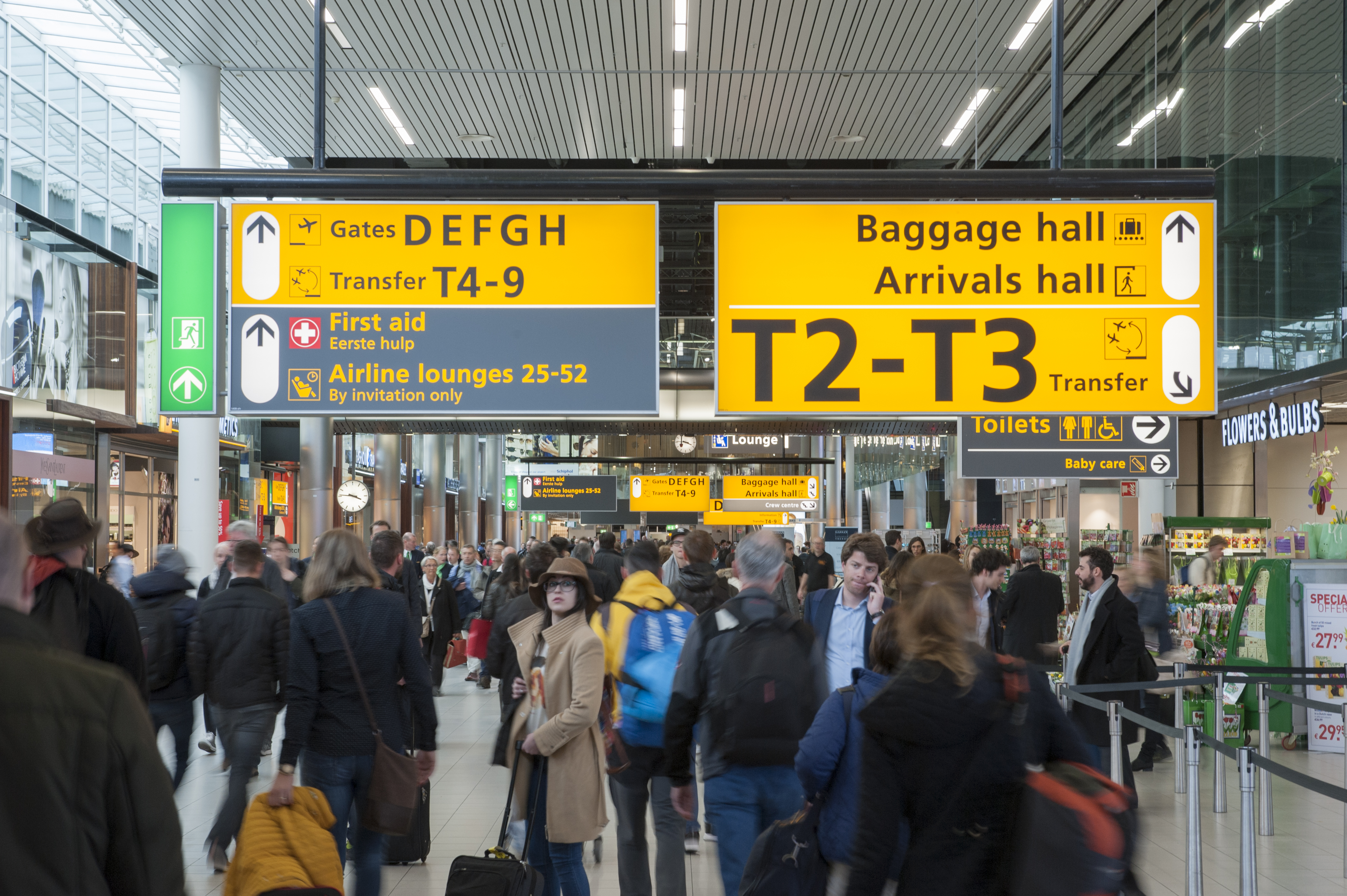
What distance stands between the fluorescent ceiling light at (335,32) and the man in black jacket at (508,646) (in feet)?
18.6

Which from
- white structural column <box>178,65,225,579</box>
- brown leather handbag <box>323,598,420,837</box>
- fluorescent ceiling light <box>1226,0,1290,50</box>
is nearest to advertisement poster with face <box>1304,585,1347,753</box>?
fluorescent ceiling light <box>1226,0,1290,50</box>

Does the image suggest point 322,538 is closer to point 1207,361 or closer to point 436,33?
point 1207,361

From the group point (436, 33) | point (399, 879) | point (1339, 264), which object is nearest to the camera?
point (399, 879)

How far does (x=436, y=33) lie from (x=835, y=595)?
7.60 metres

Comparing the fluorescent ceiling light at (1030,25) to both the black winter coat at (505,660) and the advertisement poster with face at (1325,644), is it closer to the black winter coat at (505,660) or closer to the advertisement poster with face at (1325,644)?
the advertisement poster with face at (1325,644)

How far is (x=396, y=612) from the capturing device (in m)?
4.59

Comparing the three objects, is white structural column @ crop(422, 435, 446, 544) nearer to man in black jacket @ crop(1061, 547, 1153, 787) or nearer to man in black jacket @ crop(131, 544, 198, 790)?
man in black jacket @ crop(1061, 547, 1153, 787)

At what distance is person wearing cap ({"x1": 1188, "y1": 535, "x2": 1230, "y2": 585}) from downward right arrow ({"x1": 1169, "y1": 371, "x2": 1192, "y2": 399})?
8.08 m

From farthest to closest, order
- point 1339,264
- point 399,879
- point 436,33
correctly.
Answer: point 1339,264, point 436,33, point 399,879

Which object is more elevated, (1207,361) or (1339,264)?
(1339,264)

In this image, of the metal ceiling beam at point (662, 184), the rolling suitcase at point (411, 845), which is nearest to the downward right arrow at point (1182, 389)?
the metal ceiling beam at point (662, 184)

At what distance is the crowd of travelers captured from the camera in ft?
5.69

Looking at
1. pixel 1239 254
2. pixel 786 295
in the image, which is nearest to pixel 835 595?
pixel 786 295

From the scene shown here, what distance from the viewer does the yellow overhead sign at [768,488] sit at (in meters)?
30.6
